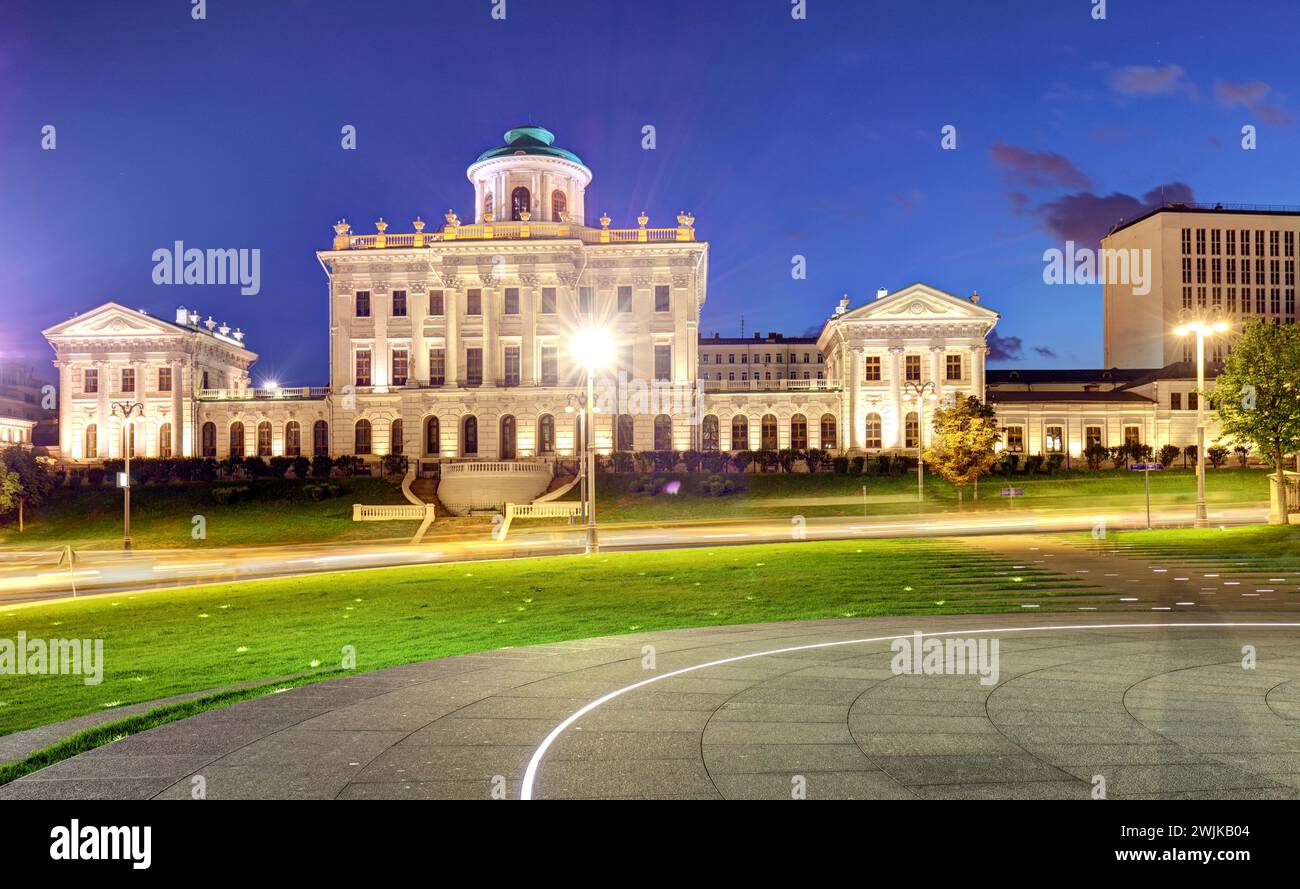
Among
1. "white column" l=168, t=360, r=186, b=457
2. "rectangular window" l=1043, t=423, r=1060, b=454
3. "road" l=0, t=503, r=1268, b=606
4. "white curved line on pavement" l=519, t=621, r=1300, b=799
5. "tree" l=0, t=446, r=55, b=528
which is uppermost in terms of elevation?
"white column" l=168, t=360, r=186, b=457

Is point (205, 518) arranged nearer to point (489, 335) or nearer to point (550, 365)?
point (489, 335)

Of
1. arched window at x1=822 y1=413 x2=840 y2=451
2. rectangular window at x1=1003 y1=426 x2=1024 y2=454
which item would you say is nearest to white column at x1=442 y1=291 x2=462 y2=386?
arched window at x1=822 y1=413 x2=840 y2=451

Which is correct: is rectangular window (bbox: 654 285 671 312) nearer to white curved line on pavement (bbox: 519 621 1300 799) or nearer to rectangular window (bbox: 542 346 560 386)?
rectangular window (bbox: 542 346 560 386)

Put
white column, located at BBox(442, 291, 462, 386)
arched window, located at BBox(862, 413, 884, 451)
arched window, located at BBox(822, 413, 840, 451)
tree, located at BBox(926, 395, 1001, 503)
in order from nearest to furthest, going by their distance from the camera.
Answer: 1. tree, located at BBox(926, 395, 1001, 503)
2. white column, located at BBox(442, 291, 462, 386)
3. arched window, located at BBox(862, 413, 884, 451)
4. arched window, located at BBox(822, 413, 840, 451)

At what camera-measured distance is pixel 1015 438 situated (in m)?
75.9

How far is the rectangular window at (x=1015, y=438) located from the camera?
7575 cm

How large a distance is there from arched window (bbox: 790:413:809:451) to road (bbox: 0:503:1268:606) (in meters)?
26.0

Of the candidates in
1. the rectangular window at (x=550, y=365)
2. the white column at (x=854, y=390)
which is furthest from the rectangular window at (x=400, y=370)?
the white column at (x=854, y=390)

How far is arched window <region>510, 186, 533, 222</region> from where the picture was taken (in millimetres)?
76250

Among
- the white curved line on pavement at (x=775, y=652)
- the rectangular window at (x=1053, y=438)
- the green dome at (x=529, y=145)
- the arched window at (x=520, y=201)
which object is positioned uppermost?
the green dome at (x=529, y=145)

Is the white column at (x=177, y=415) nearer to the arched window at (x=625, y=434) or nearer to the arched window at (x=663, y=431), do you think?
the arched window at (x=625, y=434)

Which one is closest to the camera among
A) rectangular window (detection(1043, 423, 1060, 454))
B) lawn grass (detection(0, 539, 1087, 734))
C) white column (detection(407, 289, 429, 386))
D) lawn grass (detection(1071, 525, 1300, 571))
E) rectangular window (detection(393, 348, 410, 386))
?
lawn grass (detection(0, 539, 1087, 734))

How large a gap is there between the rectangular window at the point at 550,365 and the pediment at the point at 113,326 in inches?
1304
